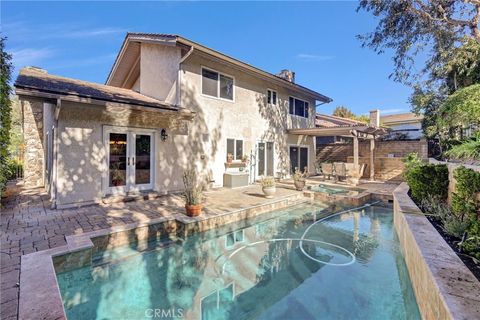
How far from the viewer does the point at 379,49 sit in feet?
43.0

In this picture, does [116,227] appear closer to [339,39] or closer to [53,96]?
[53,96]

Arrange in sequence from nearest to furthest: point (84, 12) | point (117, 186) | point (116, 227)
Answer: point (116, 227)
point (117, 186)
point (84, 12)

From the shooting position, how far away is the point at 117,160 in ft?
31.6

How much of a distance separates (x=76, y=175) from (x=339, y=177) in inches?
640

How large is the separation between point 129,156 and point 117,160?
1.59 feet

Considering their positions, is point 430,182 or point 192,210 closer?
point 192,210

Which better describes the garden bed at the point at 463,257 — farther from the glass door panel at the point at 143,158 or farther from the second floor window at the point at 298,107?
the second floor window at the point at 298,107

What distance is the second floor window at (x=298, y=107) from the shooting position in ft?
60.6

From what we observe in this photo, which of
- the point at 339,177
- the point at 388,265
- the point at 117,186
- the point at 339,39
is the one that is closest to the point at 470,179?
the point at 388,265

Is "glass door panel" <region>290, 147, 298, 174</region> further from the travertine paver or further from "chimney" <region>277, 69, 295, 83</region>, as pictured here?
the travertine paver

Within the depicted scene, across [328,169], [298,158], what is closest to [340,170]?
[328,169]

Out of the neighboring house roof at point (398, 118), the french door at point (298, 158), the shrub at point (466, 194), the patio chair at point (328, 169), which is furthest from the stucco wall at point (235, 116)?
the neighboring house roof at point (398, 118)

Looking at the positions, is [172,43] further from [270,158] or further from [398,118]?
[398,118]

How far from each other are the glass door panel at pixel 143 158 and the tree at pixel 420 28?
1267 cm
